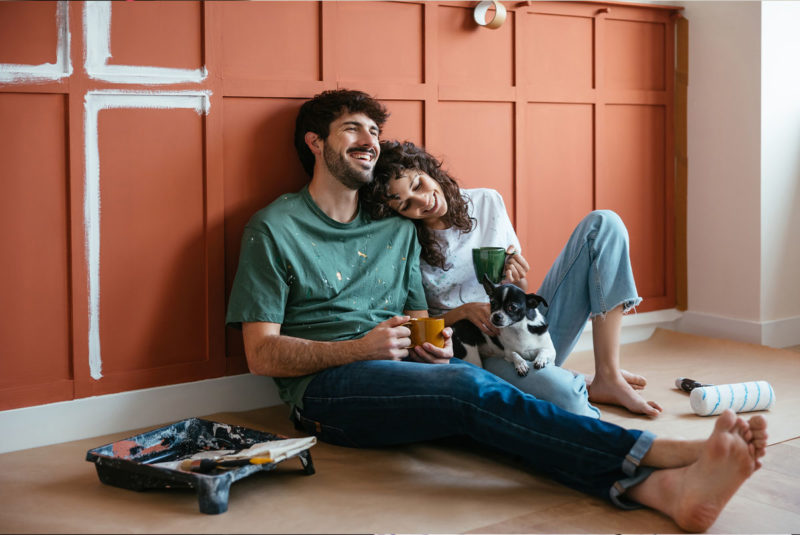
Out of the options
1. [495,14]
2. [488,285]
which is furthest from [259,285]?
[495,14]

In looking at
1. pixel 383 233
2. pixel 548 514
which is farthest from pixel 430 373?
pixel 383 233

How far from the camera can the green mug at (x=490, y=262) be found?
218cm

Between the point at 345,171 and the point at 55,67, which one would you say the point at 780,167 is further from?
the point at 55,67

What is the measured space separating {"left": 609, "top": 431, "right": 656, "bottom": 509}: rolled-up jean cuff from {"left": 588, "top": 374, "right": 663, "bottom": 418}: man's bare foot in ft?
2.37

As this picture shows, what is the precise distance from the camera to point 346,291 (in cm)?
234

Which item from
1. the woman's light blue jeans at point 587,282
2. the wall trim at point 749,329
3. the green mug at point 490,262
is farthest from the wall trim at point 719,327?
the green mug at point 490,262

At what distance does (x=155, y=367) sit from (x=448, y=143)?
4.30 ft

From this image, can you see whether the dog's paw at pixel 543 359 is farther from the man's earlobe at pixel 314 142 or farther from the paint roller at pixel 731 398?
the man's earlobe at pixel 314 142

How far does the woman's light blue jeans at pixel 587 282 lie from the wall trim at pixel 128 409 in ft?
→ 2.63

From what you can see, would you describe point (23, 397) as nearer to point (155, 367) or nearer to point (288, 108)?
point (155, 367)

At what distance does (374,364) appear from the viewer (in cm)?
208

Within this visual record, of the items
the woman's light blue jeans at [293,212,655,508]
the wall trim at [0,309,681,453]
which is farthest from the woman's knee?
the wall trim at [0,309,681,453]

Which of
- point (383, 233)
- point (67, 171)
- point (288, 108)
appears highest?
point (288, 108)

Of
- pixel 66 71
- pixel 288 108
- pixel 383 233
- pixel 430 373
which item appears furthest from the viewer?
pixel 288 108
